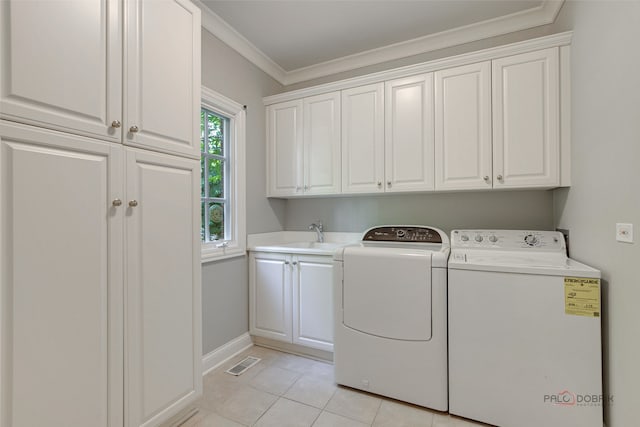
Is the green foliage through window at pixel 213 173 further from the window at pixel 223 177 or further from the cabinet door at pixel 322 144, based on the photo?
the cabinet door at pixel 322 144

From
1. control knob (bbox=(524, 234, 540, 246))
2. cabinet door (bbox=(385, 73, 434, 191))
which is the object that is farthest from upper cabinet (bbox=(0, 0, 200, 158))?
control knob (bbox=(524, 234, 540, 246))

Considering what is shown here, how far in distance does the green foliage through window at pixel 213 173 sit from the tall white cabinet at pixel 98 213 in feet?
2.63

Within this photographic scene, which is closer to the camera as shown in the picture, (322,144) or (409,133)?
(409,133)

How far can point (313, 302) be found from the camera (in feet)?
7.55

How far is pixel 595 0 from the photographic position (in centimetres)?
150

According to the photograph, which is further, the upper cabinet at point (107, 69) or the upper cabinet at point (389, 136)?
the upper cabinet at point (389, 136)

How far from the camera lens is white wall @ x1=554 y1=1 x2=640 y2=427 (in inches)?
47.9

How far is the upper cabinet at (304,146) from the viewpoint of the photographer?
2541 millimetres

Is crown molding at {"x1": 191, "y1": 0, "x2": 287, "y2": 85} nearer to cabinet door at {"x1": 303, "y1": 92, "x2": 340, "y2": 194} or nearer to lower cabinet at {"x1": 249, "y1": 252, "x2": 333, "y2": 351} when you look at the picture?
cabinet door at {"x1": 303, "y1": 92, "x2": 340, "y2": 194}

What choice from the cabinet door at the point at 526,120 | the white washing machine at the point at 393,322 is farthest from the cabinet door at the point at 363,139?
the cabinet door at the point at 526,120

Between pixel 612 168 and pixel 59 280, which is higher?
pixel 612 168

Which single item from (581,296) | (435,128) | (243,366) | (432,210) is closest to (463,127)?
(435,128)

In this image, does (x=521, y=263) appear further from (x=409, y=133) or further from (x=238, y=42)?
(x=238, y=42)

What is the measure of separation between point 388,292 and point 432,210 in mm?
1010
